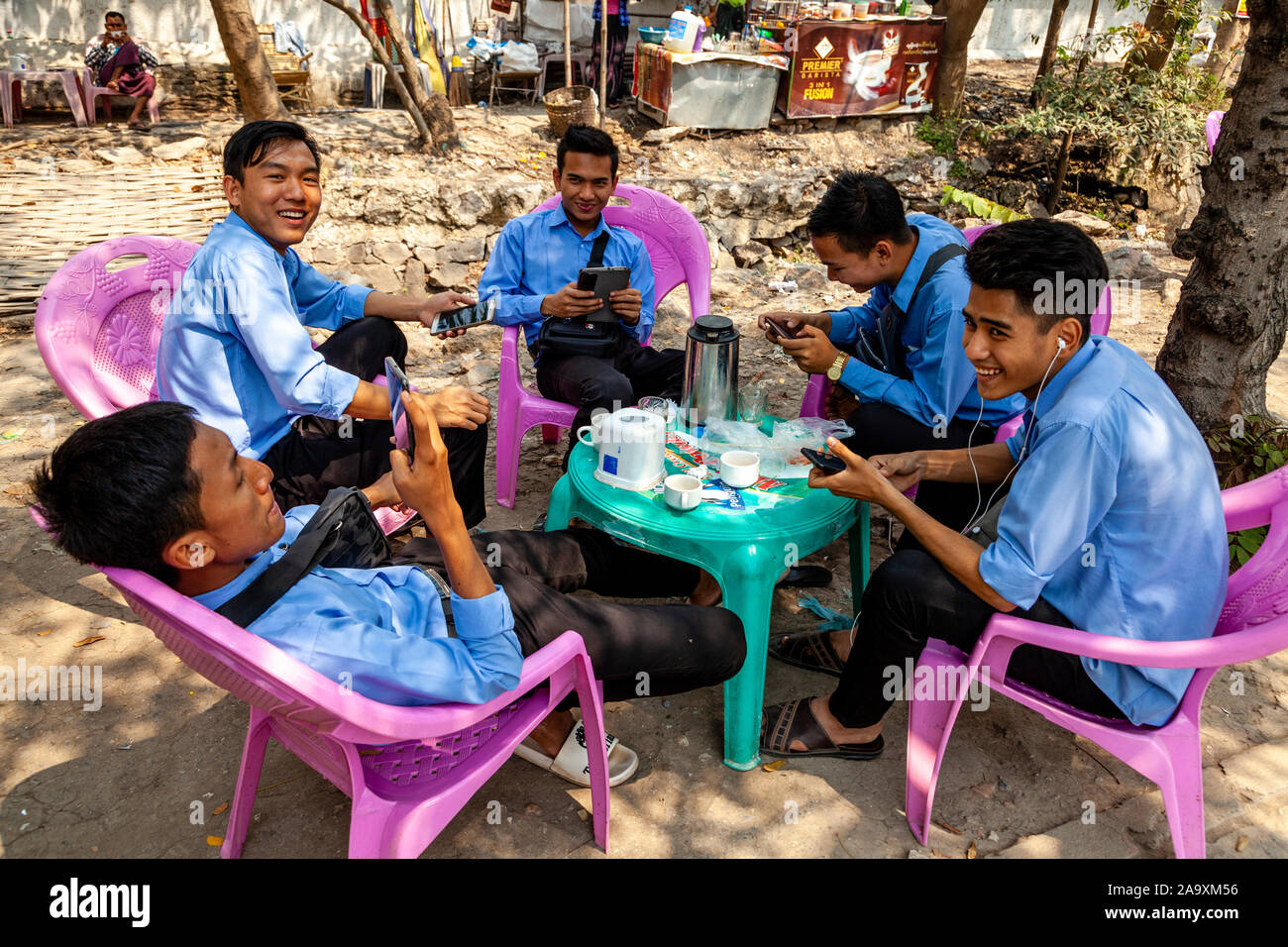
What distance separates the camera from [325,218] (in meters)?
7.38

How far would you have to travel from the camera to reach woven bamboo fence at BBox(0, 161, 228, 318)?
611 cm

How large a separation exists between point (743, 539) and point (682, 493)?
0.79 ft

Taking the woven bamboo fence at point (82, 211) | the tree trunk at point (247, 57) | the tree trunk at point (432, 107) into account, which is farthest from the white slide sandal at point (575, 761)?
the tree trunk at point (432, 107)

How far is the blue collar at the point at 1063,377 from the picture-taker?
2.19 meters

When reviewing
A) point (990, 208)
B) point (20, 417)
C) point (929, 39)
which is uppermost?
point (929, 39)

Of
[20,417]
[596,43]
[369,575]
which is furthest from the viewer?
[596,43]

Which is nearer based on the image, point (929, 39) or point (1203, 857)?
point (1203, 857)

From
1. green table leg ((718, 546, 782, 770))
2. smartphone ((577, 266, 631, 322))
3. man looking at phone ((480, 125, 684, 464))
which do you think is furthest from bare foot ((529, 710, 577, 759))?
smartphone ((577, 266, 631, 322))

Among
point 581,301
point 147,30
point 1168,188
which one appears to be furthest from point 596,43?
point 581,301

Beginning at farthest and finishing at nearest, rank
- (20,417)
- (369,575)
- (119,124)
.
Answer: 1. (119,124)
2. (20,417)
3. (369,575)

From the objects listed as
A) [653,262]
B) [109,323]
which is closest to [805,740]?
[653,262]

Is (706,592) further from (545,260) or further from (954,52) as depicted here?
(954,52)

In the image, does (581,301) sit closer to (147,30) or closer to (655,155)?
(655,155)
